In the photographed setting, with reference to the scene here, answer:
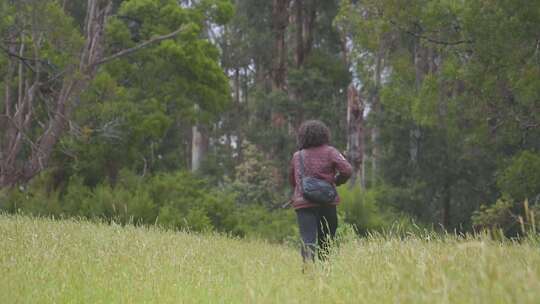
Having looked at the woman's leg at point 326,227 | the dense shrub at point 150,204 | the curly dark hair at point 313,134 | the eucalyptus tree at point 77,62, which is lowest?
the dense shrub at point 150,204

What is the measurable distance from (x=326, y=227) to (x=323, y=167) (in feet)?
2.39

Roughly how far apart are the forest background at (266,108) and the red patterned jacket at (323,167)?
297 inches

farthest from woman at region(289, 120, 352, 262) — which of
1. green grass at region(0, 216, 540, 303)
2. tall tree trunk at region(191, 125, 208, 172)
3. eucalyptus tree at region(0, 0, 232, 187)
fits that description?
tall tree trunk at region(191, 125, 208, 172)

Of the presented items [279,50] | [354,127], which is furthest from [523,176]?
[279,50]

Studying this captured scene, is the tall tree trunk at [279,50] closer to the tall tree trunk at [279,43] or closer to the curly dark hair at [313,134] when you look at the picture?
the tall tree trunk at [279,43]

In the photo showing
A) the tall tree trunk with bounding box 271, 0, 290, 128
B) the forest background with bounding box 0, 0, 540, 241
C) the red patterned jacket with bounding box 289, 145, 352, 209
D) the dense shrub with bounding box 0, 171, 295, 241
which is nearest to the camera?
the red patterned jacket with bounding box 289, 145, 352, 209

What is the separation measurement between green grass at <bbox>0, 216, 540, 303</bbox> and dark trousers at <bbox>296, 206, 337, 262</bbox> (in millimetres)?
289

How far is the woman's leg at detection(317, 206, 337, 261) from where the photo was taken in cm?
878

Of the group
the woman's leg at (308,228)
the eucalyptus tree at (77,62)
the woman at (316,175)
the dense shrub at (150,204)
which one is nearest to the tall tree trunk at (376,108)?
the eucalyptus tree at (77,62)

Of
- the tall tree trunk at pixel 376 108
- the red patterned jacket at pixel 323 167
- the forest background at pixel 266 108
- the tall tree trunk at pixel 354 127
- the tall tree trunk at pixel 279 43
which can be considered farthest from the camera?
the tall tree trunk at pixel 279 43

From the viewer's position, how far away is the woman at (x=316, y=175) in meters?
8.75

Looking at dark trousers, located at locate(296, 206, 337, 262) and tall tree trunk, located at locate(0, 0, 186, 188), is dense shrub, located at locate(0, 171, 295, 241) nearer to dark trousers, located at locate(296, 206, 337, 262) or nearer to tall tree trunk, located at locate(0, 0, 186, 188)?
tall tree trunk, located at locate(0, 0, 186, 188)

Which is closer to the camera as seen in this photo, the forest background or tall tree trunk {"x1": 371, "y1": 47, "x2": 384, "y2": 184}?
the forest background

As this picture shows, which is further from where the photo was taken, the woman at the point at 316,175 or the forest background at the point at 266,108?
the forest background at the point at 266,108
